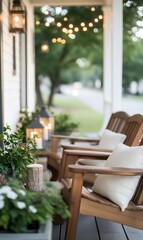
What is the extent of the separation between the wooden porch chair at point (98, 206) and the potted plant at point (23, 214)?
0.69 meters

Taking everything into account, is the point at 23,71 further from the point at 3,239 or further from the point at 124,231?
the point at 3,239

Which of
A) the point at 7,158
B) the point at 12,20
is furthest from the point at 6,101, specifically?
the point at 7,158

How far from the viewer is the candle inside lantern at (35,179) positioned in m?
2.68

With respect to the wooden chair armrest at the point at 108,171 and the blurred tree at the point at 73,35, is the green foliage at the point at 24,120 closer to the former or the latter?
the blurred tree at the point at 73,35

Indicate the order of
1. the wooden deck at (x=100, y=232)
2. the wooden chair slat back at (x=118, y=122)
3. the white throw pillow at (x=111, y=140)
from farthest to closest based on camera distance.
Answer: the wooden chair slat back at (x=118, y=122), the white throw pillow at (x=111, y=140), the wooden deck at (x=100, y=232)

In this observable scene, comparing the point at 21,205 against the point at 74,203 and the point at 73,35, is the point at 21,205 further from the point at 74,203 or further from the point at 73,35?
the point at 73,35

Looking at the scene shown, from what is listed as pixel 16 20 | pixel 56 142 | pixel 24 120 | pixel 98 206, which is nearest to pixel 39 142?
pixel 56 142

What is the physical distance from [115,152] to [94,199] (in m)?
0.45

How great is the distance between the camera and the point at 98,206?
2.91 meters

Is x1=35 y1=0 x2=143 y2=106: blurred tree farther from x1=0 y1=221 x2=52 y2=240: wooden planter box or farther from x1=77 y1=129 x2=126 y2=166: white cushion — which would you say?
x1=0 y1=221 x2=52 y2=240: wooden planter box

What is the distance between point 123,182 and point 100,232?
64 centimetres

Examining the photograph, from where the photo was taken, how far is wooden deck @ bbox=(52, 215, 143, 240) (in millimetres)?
3227

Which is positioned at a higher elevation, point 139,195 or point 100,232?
point 139,195

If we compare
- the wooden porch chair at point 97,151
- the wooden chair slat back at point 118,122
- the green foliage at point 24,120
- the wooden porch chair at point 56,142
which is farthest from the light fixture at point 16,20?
the wooden porch chair at point 97,151
